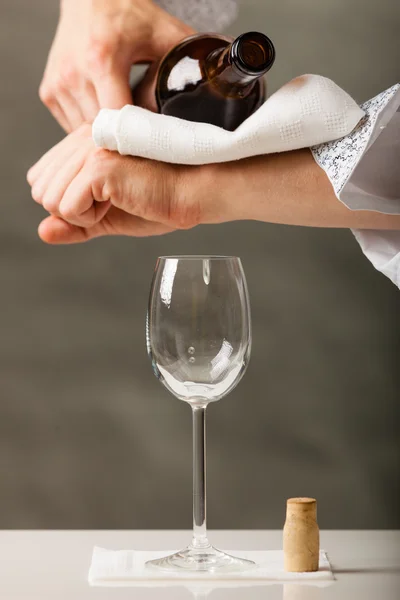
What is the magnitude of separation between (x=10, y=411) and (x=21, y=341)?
139 millimetres

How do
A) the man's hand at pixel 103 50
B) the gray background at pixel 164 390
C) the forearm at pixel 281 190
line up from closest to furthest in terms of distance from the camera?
the forearm at pixel 281 190 < the man's hand at pixel 103 50 < the gray background at pixel 164 390

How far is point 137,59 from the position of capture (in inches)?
33.3

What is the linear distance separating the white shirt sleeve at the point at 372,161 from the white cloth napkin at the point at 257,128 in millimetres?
11

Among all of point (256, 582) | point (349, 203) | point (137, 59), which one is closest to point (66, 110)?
point (137, 59)

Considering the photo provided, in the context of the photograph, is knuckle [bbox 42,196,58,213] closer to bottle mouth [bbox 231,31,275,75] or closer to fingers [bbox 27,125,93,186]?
fingers [bbox 27,125,93,186]

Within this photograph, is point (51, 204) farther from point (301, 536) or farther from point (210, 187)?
point (301, 536)

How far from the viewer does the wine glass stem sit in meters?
0.63

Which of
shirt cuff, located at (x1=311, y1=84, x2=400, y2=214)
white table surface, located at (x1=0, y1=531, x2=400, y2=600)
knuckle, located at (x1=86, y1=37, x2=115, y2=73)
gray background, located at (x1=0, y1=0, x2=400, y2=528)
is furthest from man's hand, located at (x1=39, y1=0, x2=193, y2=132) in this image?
gray background, located at (x1=0, y1=0, x2=400, y2=528)

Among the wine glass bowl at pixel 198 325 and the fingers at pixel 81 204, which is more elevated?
the fingers at pixel 81 204

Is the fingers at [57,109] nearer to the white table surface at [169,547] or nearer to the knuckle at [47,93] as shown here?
the knuckle at [47,93]

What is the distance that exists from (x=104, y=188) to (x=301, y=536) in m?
0.31

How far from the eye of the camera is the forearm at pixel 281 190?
0.69 m

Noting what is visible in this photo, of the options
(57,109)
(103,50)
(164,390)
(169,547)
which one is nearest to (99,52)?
(103,50)

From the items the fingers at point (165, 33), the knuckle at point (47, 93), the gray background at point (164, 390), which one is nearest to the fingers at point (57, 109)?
the knuckle at point (47, 93)
